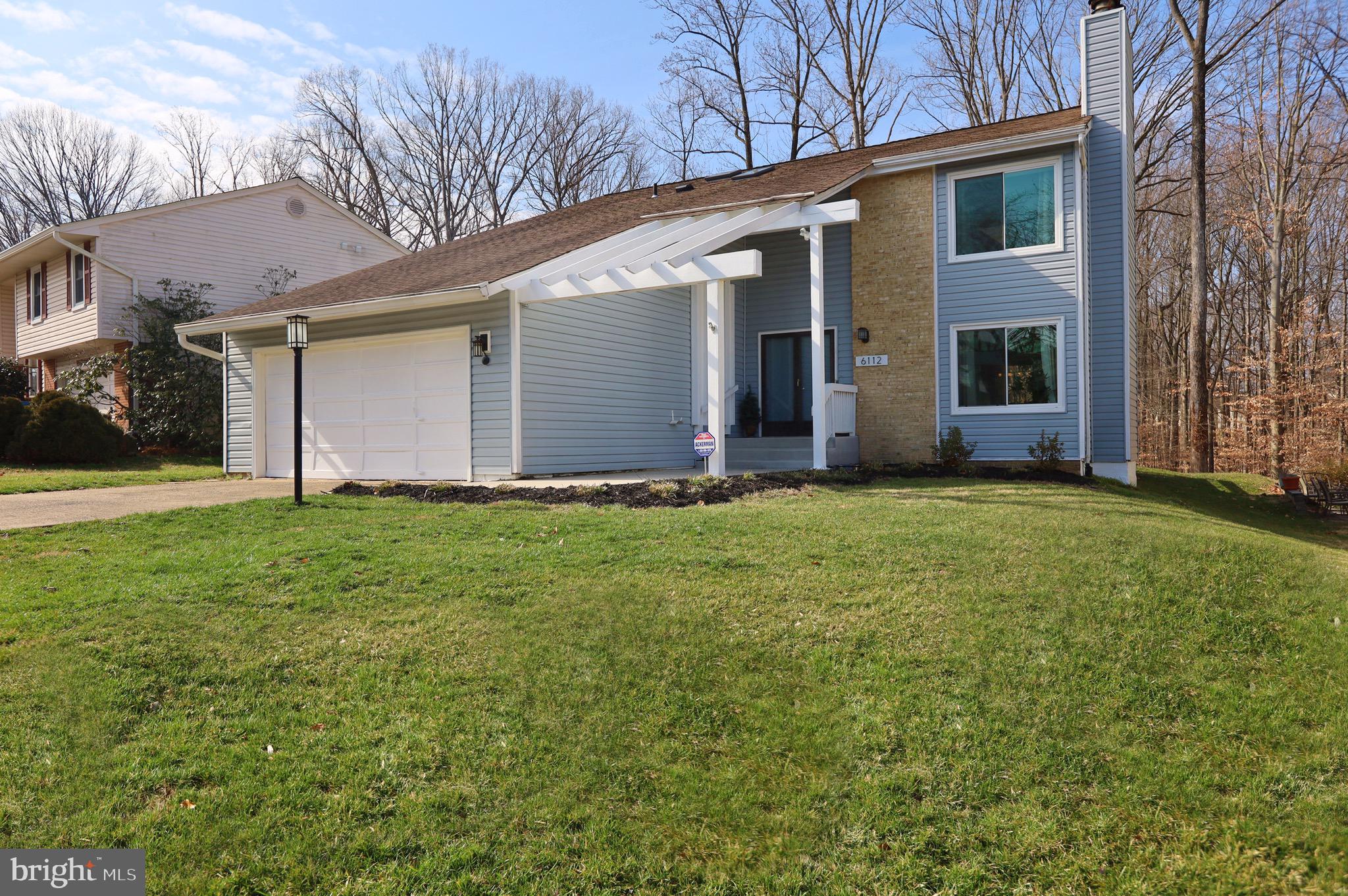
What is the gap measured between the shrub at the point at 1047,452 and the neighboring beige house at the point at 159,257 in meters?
18.3

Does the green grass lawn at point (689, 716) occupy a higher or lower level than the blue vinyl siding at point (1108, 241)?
lower

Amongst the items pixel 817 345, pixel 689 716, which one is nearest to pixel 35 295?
pixel 817 345

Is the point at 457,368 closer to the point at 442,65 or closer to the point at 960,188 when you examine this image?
the point at 960,188

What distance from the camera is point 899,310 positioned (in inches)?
516

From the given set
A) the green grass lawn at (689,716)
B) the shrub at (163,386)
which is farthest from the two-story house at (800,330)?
the green grass lawn at (689,716)

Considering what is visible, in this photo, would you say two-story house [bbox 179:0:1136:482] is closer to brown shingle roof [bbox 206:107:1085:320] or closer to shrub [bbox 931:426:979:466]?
brown shingle roof [bbox 206:107:1085:320]

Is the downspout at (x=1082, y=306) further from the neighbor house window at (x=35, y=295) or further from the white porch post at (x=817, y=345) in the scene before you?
the neighbor house window at (x=35, y=295)

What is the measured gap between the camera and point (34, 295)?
21938 millimetres

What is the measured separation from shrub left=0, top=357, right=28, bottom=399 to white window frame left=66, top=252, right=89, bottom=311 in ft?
9.44

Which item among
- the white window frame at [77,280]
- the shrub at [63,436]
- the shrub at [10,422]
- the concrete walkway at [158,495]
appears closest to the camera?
the concrete walkway at [158,495]

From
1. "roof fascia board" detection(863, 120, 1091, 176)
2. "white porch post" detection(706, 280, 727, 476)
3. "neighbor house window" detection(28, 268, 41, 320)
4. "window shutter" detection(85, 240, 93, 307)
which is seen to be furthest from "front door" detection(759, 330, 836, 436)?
"neighbor house window" detection(28, 268, 41, 320)

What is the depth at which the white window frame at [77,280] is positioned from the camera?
1912cm

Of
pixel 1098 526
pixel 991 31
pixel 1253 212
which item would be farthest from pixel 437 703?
pixel 991 31

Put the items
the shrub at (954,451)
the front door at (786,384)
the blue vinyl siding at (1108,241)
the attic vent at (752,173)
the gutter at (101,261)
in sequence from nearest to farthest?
the shrub at (954,451)
the blue vinyl siding at (1108,241)
the front door at (786,384)
the attic vent at (752,173)
the gutter at (101,261)
